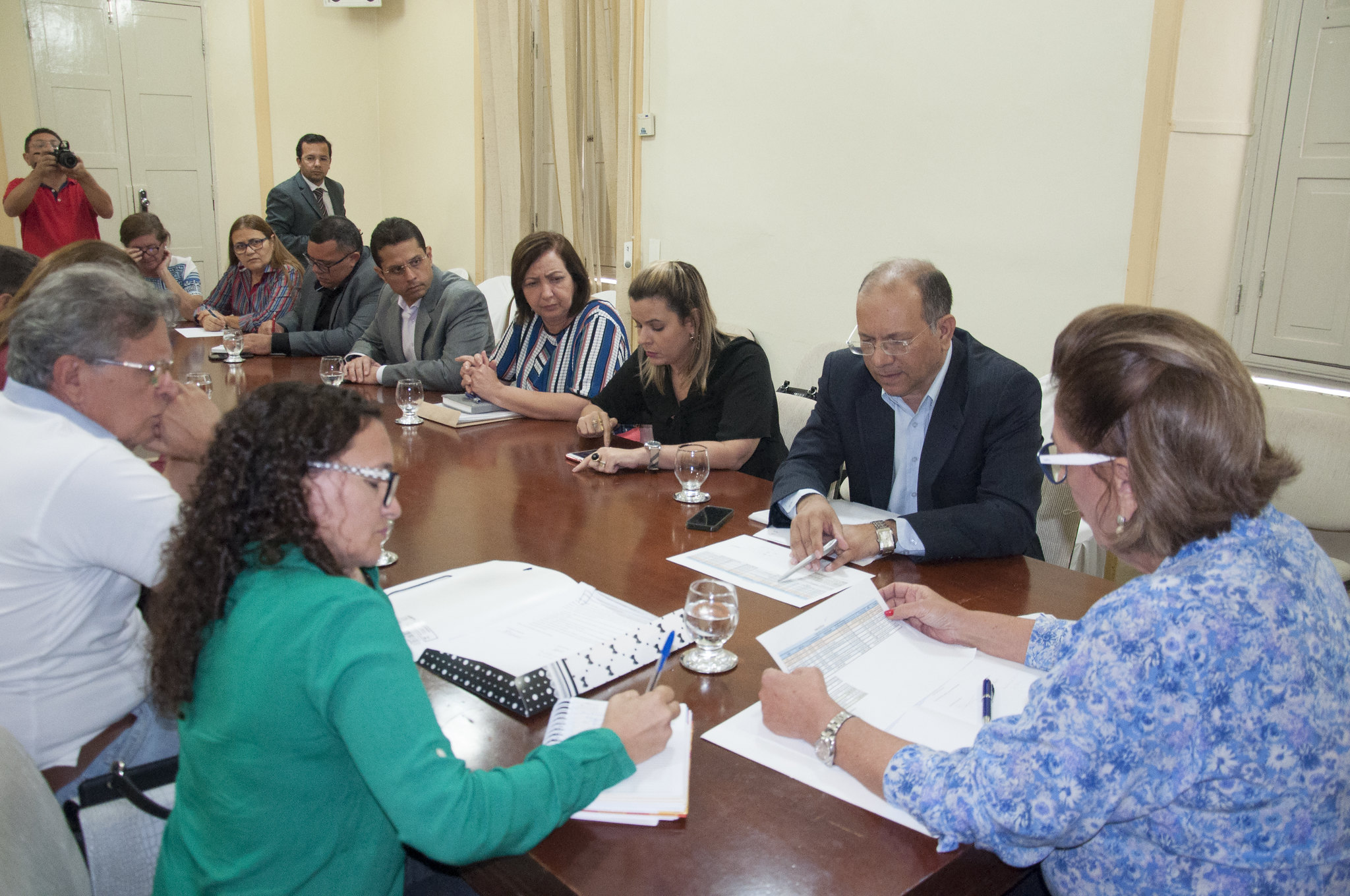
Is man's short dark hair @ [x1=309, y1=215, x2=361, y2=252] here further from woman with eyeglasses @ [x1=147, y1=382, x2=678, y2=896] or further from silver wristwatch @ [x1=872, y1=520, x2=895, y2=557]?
woman with eyeglasses @ [x1=147, y1=382, x2=678, y2=896]

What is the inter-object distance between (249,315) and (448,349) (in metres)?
1.83

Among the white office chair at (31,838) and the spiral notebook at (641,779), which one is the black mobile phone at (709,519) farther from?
the white office chair at (31,838)

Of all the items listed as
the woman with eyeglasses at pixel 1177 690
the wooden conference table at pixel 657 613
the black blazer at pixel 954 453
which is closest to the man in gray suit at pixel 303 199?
the wooden conference table at pixel 657 613

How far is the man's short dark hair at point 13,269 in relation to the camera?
245 cm

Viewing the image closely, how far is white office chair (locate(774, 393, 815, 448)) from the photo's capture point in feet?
9.55

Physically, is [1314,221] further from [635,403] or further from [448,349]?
[448,349]

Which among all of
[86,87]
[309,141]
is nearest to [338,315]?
[309,141]

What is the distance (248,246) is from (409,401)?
2.52m

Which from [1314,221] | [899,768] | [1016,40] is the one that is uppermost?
[1016,40]

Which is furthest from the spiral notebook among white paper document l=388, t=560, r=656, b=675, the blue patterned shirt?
the blue patterned shirt

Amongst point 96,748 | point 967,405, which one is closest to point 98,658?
point 96,748

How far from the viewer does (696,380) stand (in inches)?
111

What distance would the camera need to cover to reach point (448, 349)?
370 cm

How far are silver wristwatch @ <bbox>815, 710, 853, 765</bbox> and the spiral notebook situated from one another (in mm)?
161
